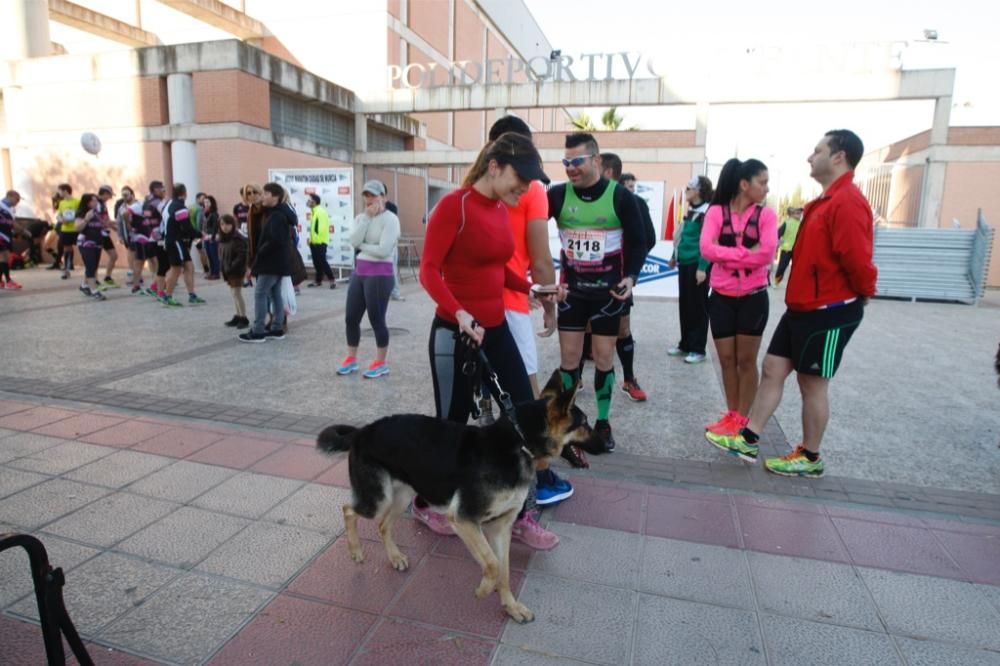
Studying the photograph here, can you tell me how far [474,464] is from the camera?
2.51 metres

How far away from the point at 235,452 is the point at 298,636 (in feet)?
6.81

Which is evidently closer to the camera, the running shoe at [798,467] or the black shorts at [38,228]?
the running shoe at [798,467]

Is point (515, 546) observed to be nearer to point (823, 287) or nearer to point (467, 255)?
point (467, 255)

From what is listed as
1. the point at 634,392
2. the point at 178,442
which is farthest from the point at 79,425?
the point at 634,392

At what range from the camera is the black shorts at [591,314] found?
4.12m

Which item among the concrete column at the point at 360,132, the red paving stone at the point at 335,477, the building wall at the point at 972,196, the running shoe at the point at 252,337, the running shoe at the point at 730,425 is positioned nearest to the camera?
the red paving stone at the point at 335,477

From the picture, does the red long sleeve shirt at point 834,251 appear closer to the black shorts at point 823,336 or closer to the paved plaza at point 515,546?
the black shorts at point 823,336

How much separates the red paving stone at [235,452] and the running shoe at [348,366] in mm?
1941

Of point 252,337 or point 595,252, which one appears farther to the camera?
point 252,337

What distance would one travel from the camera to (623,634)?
2.45 meters

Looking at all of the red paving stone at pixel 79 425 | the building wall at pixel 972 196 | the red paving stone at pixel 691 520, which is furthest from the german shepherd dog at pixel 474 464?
the building wall at pixel 972 196

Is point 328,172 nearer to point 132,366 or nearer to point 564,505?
point 132,366

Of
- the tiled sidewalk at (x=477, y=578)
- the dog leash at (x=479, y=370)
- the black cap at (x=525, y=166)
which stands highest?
the black cap at (x=525, y=166)

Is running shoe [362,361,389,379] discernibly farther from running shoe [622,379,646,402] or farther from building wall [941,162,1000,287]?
building wall [941,162,1000,287]
